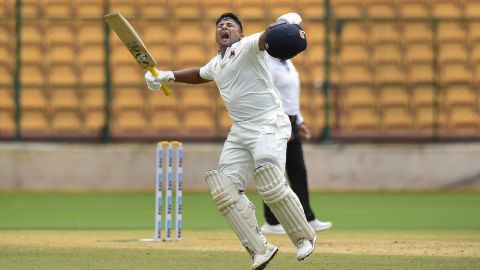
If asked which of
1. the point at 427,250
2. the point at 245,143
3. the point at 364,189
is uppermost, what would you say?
the point at 245,143

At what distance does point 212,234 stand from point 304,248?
3.38 meters

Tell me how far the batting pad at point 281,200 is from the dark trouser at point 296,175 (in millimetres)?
3263

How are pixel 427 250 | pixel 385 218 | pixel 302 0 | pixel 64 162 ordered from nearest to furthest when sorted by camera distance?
1. pixel 427 250
2. pixel 385 218
3. pixel 64 162
4. pixel 302 0

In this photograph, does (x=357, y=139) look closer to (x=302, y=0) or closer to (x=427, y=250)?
(x=302, y=0)

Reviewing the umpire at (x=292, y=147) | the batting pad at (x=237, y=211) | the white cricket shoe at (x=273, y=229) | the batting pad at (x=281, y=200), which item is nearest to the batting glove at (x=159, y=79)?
the batting pad at (x=237, y=211)

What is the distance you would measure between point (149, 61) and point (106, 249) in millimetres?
1717

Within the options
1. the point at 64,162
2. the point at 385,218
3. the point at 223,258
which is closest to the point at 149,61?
the point at 223,258

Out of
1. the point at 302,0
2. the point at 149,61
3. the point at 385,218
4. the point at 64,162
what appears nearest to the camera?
the point at 149,61

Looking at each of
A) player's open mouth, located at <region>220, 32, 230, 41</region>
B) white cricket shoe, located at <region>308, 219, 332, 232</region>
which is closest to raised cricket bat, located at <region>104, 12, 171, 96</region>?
player's open mouth, located at <region>220, 32, 230, 41</region>

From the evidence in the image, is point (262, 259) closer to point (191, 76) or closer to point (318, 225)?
point (191, 76)

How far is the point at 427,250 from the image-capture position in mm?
9820

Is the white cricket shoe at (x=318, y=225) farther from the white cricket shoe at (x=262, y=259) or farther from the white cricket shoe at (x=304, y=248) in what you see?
the white cricket shoe at (x=262, y=259)

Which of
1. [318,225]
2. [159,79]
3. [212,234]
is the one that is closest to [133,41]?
[159,79]

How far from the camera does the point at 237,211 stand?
27.1 ft
